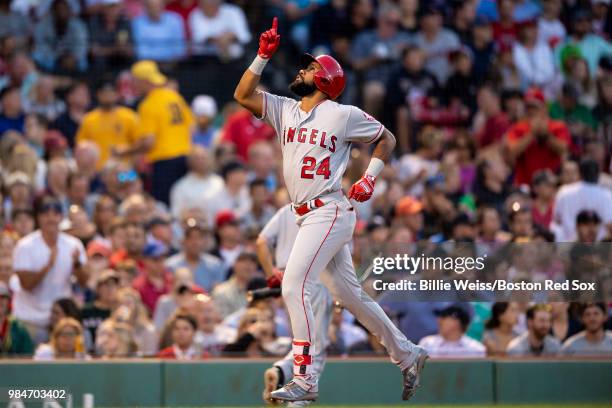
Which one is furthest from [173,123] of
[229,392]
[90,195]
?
[229,392]

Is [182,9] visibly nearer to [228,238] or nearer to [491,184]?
[228,238]

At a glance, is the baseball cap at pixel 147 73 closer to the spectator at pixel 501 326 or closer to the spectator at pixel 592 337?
the spectator at pixel 501 326

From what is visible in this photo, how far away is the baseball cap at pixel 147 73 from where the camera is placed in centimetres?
1394

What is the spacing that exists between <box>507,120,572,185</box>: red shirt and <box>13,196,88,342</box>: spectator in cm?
480

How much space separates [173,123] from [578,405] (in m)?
6.13

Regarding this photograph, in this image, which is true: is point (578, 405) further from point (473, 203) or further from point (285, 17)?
point (285, 17)

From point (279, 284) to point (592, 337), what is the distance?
2.60 metres

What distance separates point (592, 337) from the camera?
32.4 ft

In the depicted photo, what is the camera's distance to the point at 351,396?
31.1ft

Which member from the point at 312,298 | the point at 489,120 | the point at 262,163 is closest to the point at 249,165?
the point at 262,163

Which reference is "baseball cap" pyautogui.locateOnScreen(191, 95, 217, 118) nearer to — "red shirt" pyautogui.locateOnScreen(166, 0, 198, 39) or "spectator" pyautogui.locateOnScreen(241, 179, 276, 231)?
"red shirt" pyautogui.locateOnScreen(166, 0, 198, 39)

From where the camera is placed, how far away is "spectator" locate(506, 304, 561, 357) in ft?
32.7

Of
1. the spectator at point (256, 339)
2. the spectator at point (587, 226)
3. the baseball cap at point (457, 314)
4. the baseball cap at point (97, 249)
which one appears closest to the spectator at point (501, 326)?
the baseball cap at point (457, 314)

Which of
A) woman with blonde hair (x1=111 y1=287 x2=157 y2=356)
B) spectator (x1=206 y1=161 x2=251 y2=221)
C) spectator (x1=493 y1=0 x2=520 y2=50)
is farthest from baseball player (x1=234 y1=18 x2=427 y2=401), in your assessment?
spectator (x1=493 y1=0 x2=520 y2=50)
